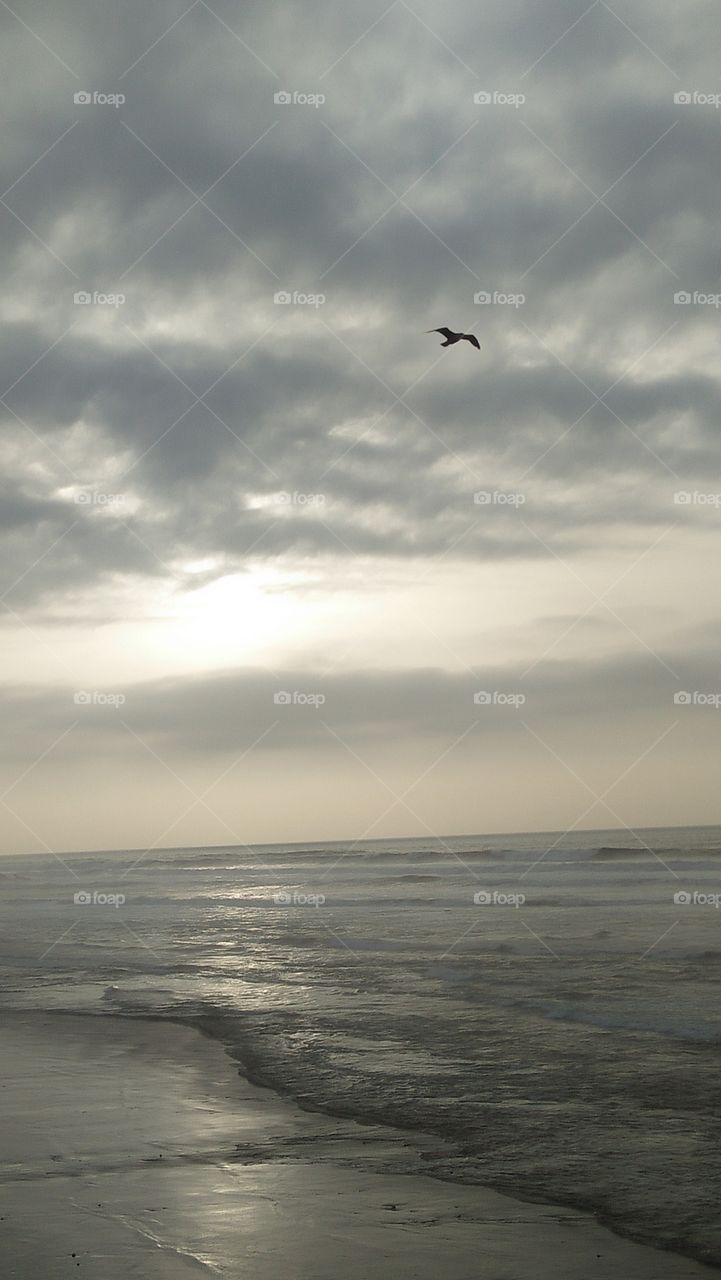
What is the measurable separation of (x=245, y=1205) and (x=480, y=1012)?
8.59 metres

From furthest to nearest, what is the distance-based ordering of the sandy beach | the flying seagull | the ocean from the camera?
the flying seagull
the ocean
the sandy beach

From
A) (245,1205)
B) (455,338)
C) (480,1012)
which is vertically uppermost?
(455,338)

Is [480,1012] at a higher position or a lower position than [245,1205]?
higher

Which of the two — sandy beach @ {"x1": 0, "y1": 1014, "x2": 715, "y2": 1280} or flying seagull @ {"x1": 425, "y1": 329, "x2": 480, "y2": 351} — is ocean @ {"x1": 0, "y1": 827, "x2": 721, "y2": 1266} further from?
flying seagull @ {"x1": 425, "y1": 329, "x2": 480, "y2": 351}

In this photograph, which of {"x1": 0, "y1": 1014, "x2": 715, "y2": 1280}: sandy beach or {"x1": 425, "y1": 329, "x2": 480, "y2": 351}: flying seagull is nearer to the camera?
{"x1": 0, "y1": 1014, "x2": 715, "y2": 1280}: sandy beach

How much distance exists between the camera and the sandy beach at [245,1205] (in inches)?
235

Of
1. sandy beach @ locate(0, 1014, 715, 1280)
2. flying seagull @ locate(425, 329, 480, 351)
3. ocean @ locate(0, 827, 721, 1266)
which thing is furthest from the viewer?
flying seagull @ locate(425, 329, 480, 351)

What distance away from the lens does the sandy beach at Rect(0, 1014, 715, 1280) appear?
598cm

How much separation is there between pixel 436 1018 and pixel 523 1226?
7997 millimetres

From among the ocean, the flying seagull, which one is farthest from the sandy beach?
the flying seagull

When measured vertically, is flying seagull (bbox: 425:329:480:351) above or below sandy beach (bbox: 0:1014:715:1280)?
above

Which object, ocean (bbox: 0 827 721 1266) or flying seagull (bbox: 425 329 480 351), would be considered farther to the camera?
flying seagull (bbox: 425 329 480 351)

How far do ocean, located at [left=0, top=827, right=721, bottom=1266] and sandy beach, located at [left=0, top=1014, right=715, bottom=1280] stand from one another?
0.45m

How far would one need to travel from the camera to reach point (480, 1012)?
49.2 ft
